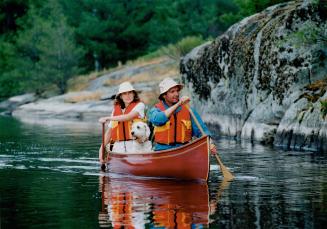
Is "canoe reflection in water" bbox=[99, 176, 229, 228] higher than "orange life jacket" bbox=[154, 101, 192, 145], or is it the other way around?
"orange life jacket" bbox=[154, 101, 192, 145]

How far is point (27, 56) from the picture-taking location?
5872 centimetres

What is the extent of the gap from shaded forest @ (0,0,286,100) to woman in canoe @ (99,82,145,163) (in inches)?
1372

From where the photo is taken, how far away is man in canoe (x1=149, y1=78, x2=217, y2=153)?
44.2 ft

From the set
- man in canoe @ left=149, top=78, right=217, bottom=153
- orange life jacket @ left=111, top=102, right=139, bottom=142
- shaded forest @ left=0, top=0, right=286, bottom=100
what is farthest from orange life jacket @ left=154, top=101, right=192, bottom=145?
shaded forest @ left=0, top=0, right=286, bottom=100

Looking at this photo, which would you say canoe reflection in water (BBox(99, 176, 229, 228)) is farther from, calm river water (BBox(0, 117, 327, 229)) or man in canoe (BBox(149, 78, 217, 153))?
man in canoe (BBox(149, 78, 217, 153))

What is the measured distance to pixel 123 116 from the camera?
14805 mm

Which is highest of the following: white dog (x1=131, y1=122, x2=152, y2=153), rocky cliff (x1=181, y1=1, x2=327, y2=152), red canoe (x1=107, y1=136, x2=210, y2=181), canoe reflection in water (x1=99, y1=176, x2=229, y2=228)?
rocky cliff (x1=181, y1=1, x2=327, y2=152)

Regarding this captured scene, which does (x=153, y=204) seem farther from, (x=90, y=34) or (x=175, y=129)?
(x=90, y=34)

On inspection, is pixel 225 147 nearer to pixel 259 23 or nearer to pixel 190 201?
pixel 259 23

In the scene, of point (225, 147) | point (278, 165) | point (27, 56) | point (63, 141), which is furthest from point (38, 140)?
point (27, 56)

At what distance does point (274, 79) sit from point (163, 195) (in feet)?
36.8

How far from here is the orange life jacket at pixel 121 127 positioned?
1503cm

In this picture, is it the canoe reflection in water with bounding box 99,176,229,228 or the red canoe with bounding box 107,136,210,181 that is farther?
the red canoe with bounding box 107,136,210,181

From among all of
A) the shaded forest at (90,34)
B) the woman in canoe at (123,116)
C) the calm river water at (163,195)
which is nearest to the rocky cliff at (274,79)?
the calm river water at (163,195)
